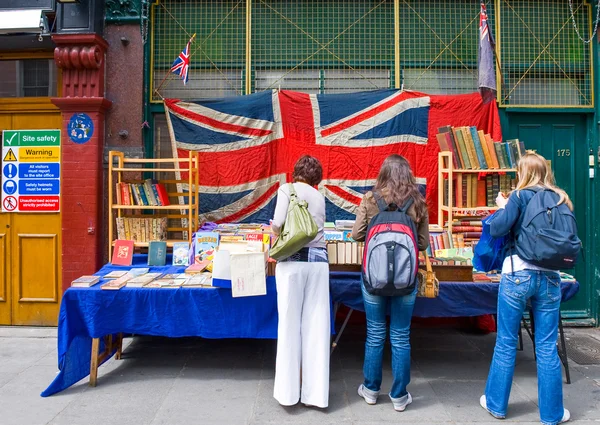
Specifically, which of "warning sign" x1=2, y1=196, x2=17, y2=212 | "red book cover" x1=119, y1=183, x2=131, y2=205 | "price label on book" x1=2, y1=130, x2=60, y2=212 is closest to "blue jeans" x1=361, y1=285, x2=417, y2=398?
"red book cover" x1=119, y1=183, x2=131, y2=205

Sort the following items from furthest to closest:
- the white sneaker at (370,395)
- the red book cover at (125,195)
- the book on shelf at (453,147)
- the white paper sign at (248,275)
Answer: the red book cover at (125,195) → the book on shelf at (453,147) → the white paper sign at (248,275) → the white sneaker at (370,395)

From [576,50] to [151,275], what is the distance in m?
5.87

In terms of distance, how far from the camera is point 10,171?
7230 millimetres

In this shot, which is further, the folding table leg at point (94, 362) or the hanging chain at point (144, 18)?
the hanging chain at point (144, 18)

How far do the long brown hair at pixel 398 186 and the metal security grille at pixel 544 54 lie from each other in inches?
137

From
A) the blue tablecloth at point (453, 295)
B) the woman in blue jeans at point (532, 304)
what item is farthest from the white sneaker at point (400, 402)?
the blue tablecloth at point (453, 295)

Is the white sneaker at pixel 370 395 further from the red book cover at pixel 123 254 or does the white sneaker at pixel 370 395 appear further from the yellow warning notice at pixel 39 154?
the yellow warning notice at pixel 39 154

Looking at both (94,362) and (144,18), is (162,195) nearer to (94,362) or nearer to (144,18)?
(94,362)

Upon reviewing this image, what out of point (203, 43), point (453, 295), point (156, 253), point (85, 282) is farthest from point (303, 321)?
point (203, 43)

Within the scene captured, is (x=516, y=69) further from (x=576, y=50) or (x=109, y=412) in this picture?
(x=109, y=412)

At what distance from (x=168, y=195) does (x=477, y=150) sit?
3507mm

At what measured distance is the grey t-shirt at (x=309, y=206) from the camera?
453 cm

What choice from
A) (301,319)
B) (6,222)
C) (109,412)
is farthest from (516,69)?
(6,222)

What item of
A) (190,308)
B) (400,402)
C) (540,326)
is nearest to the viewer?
(540,326)
